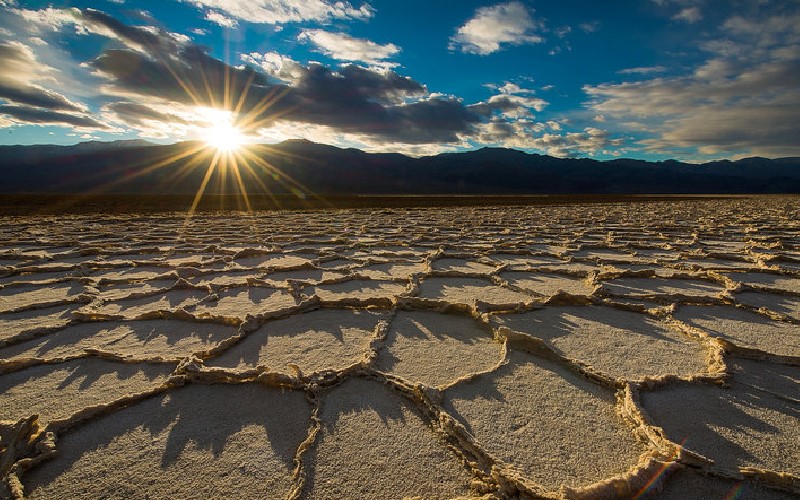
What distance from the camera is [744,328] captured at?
2062 millimetres

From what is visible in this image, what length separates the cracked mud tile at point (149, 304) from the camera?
2.38 metres

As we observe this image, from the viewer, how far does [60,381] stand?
5.10 feet

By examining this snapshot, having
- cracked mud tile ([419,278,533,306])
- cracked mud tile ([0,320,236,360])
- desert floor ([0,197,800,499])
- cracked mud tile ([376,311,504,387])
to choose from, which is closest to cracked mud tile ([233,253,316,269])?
desert floor ([0,197,800,499])

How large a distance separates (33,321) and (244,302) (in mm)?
1170

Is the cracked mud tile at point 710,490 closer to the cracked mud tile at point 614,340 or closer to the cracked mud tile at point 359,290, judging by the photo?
the cracked mud tile at point 614,340

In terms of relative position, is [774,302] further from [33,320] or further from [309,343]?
[33,320]

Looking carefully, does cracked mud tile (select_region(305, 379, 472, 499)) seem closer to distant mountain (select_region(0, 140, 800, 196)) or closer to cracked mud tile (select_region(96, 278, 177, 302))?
cracked mud tile (select_region(96, 278, 177, 302))

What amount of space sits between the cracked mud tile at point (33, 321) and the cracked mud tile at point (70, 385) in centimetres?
54

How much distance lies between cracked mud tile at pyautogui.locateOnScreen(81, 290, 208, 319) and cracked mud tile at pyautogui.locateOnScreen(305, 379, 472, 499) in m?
1.63

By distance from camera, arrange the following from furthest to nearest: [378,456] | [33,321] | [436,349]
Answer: [33,321] → [436,349] → [378,456]

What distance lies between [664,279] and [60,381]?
3.98 metres

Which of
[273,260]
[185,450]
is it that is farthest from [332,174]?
[185,450]

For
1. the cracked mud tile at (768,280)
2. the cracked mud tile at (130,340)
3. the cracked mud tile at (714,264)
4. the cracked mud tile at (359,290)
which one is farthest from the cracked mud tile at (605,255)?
the cracked mud tile at (130,340)

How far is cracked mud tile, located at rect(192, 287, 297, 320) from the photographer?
238cm
